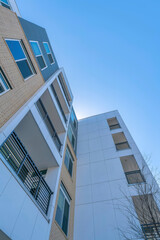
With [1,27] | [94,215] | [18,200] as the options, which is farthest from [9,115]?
[94,215]

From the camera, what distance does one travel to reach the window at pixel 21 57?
6718 mm

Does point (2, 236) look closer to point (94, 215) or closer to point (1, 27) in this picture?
point (94, 215)

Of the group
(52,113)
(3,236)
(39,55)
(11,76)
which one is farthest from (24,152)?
(39,55)

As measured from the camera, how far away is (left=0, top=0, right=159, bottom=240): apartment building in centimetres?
430

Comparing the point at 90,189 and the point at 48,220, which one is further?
the point at 90,189

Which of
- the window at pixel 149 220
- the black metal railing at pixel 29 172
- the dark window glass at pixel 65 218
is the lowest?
the dark window glass at pixel 65 218

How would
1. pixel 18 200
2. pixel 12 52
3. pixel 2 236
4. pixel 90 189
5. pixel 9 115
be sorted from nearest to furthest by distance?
pixel 2 236, pixel 18 200, pixel 9 115, pixel 12 52, pixel 90 189

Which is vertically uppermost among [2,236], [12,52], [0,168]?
[12,52]

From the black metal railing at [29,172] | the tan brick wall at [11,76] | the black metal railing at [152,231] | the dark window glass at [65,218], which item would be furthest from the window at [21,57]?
the black metal railing at [152,231]

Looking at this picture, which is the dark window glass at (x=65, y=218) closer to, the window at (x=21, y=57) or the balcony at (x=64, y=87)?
the window at (x=21, y=57)

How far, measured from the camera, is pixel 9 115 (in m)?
5.17

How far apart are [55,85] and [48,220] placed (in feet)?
35.3

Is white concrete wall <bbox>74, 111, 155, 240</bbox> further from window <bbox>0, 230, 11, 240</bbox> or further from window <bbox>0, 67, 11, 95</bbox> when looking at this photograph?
window <bbox>0, 67, 11, 95</bbox>

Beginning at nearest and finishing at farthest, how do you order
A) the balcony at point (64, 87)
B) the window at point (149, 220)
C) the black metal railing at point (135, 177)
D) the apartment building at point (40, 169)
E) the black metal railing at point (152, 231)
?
the apartment building at point (40, 169) → the black metal railing at point (152, 231) → the window at point (149, 220) → the black metal railing at point (135, 177) → the balcony at point (64, 87)
